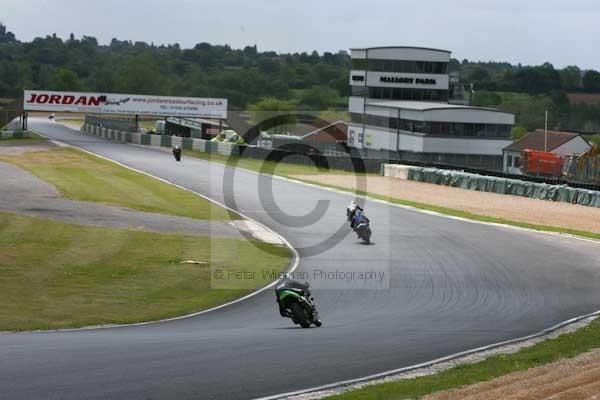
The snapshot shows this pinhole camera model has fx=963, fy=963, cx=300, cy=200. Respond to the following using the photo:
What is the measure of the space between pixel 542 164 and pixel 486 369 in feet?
207

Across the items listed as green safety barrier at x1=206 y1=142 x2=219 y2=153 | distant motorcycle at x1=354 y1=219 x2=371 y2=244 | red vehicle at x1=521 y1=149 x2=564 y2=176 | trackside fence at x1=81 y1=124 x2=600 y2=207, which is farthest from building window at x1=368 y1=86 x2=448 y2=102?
distant motorcycle at x1=354 y1=219 x2=371 y2=244

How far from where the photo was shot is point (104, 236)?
3259cm

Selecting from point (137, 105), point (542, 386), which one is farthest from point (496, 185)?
point (542, 386)

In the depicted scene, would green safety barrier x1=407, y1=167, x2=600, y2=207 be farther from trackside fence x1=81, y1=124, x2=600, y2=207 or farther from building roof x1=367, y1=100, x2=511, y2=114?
building roof x1=367, y1=100, x2=511, y2=114

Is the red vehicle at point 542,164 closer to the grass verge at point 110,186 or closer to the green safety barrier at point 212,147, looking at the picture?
the green safety barrier at point 212,147

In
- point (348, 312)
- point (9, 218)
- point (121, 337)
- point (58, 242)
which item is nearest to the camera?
point (121, 337)

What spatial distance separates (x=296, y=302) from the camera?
1872cm

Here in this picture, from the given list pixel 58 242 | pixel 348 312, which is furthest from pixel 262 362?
pixel 58 242

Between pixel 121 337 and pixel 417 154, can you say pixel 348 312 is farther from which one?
pixel 417 154

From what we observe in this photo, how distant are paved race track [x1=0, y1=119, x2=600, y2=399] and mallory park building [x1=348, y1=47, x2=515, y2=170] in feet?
165

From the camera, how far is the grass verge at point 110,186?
141ft

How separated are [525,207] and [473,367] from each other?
36478 millimetres

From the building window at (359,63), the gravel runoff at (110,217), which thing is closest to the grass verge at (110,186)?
the gravel runoff at (110,217)

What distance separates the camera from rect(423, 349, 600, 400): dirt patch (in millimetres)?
11617
